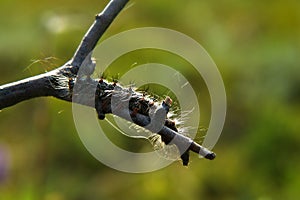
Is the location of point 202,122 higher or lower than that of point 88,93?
lower

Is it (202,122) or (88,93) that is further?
(202,122)

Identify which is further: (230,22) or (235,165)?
(230,22)

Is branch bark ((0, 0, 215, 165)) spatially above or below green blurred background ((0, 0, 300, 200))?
above

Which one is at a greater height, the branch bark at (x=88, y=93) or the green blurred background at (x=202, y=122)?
the branch bark at (x=88, y=93)

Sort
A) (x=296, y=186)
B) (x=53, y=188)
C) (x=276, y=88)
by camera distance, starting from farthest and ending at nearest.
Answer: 1. (x=276, y=88)
2. (x=53, y=188)
3. (x=296, y=186)

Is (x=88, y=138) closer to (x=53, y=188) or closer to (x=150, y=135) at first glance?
(x=53, y=188)

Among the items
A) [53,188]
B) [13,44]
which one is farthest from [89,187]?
[13,44]

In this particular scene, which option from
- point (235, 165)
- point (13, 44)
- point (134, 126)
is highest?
point (134, 126)

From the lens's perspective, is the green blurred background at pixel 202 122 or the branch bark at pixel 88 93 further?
the green blurred background at pixel 202 122
